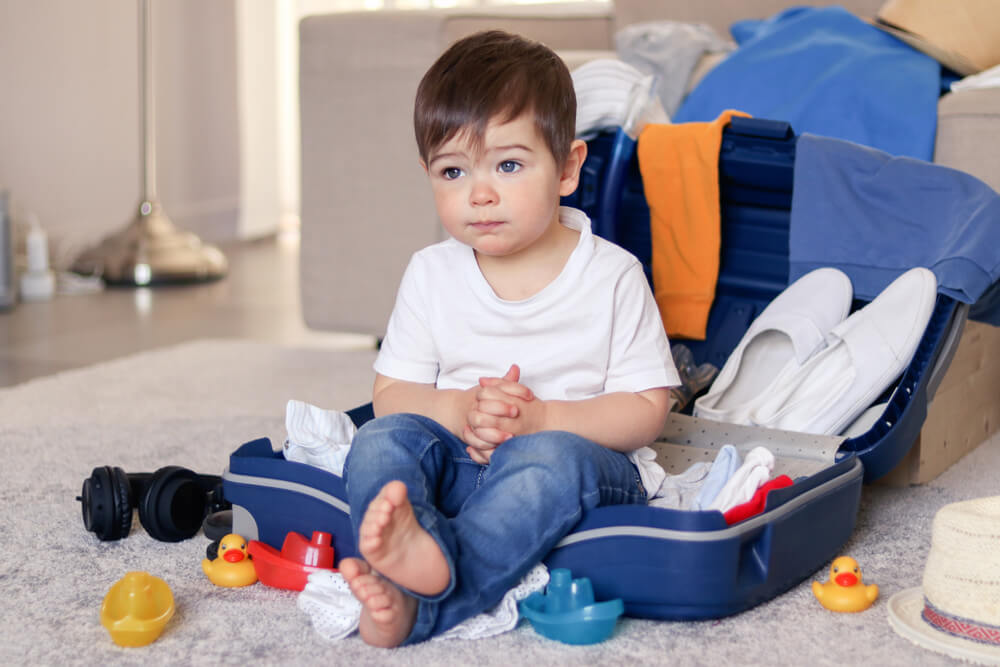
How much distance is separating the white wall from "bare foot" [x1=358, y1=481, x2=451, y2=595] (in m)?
2.28

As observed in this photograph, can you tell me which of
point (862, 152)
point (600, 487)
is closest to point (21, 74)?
point (862, 152)

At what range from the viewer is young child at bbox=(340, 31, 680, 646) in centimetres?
92

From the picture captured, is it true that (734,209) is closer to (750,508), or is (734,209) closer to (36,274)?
(750,508)

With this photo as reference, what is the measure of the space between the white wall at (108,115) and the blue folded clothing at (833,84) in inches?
68.5

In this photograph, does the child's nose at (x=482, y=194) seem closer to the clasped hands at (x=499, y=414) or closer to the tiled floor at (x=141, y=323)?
the clasped hands at (x=499, y=414)

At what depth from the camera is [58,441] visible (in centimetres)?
153

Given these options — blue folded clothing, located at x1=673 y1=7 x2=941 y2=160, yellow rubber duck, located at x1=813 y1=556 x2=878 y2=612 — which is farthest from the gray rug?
blue folded clothing, located at x1=673 y1=7 x2=941 y2=160

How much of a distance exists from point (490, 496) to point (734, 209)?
76cm

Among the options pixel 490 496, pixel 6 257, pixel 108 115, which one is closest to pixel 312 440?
pixel 490 496

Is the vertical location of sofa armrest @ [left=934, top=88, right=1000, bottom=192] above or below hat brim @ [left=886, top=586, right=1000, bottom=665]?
above

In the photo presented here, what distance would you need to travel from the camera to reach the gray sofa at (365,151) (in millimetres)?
1979

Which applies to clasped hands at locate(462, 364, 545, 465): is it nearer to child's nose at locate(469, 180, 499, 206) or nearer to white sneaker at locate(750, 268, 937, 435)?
child's nose at locate(469, 180, 499, 206)

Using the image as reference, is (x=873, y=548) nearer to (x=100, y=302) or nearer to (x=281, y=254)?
(x=100, y=302)

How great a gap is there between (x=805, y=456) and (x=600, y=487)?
0.31m
